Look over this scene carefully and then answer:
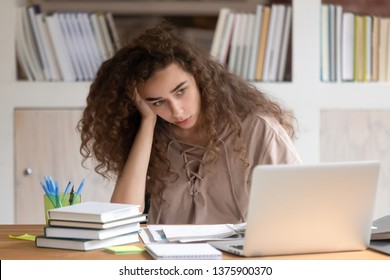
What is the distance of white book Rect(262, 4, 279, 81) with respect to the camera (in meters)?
3.33

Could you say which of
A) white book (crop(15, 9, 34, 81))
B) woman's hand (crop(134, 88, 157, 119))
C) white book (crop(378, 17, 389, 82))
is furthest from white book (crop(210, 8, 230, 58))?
woman's hand (crop(134, 88, 157, 119))

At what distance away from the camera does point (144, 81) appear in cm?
239

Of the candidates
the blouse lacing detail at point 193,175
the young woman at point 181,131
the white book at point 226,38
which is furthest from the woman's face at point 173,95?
the white book at point 226,38

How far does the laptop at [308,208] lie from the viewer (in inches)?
63.4

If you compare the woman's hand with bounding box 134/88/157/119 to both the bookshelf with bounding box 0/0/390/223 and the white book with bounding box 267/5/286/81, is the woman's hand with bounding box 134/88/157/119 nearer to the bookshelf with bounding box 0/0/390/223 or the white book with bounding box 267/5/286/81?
the bookshelf with bounding box 0/0/390/223

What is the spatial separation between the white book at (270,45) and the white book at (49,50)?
0.84 meters

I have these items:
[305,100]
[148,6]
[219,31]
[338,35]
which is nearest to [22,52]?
[148,6]

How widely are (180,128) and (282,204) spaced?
980 mm

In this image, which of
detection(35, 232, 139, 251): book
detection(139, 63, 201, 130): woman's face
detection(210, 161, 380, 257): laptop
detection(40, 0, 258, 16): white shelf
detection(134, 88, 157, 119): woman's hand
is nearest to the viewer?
detection(210, 161, 380, 257): laptop

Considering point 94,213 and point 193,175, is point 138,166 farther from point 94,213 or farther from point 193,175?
point 94,213

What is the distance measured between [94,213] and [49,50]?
66.2 inches

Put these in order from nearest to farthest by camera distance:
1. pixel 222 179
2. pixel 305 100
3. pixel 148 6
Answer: pixel 222 179 < pixel 305 100 < pixel 148 6
